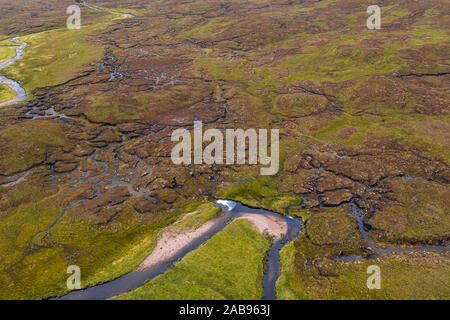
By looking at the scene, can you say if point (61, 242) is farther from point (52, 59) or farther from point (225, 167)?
point (52, 59)

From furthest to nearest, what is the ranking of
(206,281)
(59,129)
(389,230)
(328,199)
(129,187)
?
(59,129), (129,187), (328,199), (389,230), (206,281)

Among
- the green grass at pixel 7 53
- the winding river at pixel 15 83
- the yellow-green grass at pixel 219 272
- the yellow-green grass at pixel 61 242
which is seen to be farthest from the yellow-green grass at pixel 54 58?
the yellow-green grass at pixel 219 272

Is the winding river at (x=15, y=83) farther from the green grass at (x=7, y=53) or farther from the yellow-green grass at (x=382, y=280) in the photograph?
the yellow-green grass at (x=382, y=280)

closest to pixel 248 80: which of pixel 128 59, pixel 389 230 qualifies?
pixel 128 59

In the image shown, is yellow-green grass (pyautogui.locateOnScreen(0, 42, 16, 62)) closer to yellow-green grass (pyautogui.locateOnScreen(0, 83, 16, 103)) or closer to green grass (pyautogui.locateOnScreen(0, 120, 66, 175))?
yellow-green grass (pyautogui.locateOnScreen(0, 83, 16, 103))

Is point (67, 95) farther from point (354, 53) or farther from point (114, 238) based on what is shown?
point (354, 53)

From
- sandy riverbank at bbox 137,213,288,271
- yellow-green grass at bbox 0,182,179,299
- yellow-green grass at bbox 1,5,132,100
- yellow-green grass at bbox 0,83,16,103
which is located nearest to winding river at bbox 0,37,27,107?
yellow-green grass at bbox 0,83,16,103

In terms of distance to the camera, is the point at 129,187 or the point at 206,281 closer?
the point at 206,281
